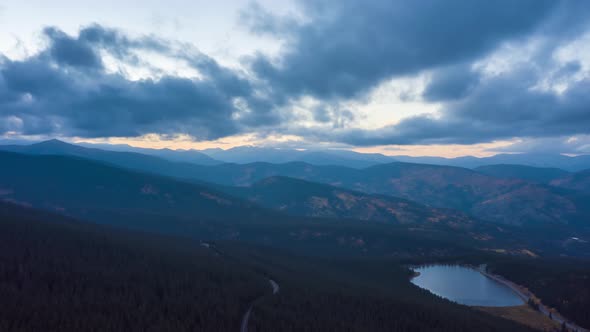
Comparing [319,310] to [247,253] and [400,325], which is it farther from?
[247,253]

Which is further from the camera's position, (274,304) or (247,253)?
(247,253)

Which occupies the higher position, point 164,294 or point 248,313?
point 164,294

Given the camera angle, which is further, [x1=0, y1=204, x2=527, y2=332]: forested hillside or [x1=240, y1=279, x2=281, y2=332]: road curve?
[x1=240, y1=279, x2=281, y2=332]: road curve

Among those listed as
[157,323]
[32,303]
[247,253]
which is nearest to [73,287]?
[32,303]

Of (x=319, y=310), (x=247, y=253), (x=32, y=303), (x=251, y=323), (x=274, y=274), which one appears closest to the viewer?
(x=32, y=303)

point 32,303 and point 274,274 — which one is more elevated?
point 32,303

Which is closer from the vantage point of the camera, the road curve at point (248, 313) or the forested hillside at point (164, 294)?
the forested hillside at point (164, 294)

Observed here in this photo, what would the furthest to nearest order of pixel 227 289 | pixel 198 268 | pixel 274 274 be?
1. pixel 274 274
2. pixel 198 268
3. pixel 227 289

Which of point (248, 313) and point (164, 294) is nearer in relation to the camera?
point (248, 313)

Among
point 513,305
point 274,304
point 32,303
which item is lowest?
point 513,305

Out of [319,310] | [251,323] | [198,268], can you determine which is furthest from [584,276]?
[198,268]
